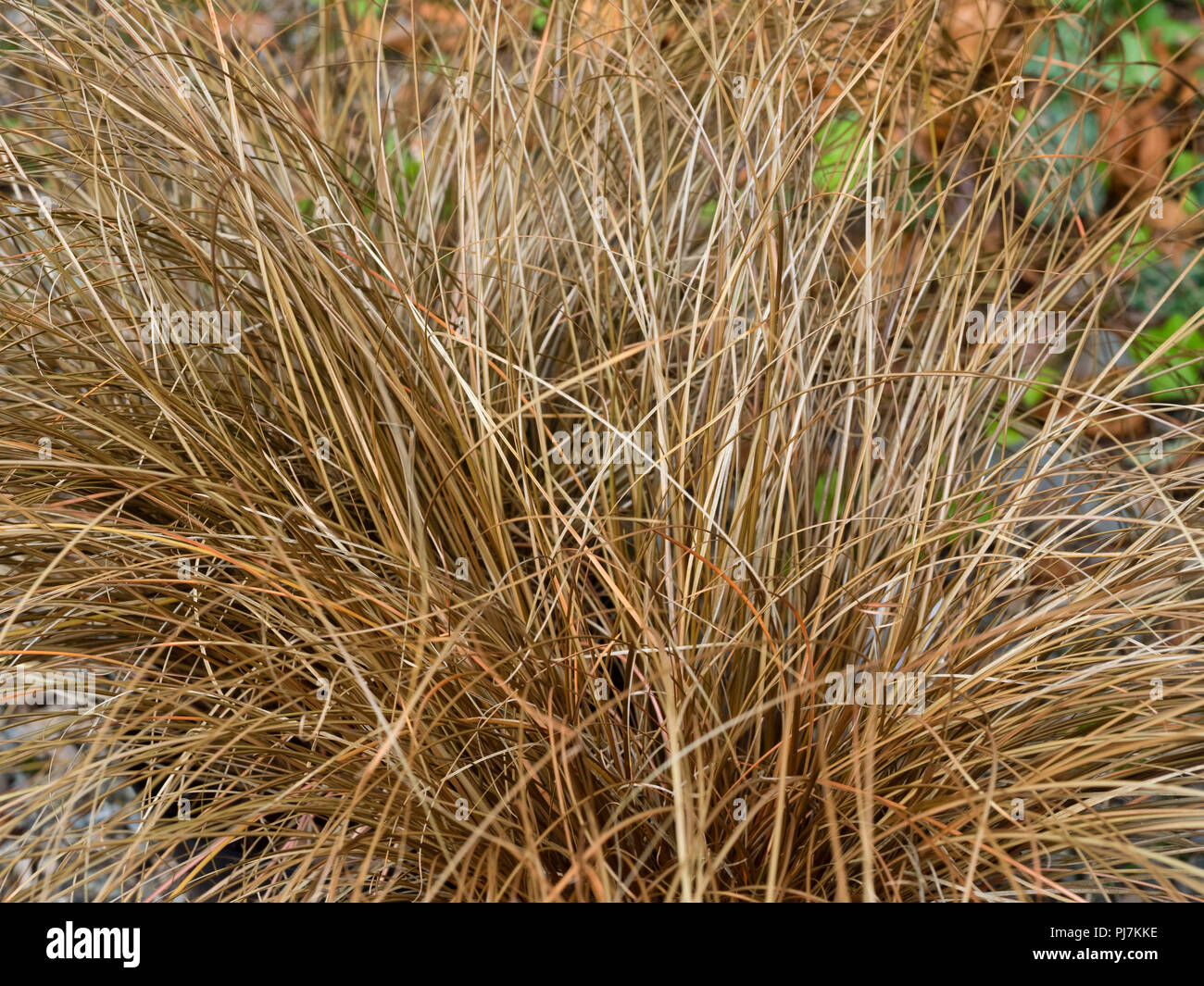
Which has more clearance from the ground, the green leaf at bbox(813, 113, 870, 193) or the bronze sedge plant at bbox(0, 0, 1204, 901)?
the green leaf at bbox(813, 113, 870, 193)

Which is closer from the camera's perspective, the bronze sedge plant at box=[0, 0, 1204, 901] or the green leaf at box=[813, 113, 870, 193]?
the bronze sedge plant at box=[0, 0, 1204, 901]

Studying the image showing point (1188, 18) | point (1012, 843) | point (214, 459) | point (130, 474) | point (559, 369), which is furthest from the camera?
point (1188, 18)

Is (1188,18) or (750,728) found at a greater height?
(1188,18)

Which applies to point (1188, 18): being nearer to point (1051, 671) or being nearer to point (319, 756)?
point (1051, 671)

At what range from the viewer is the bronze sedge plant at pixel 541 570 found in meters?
1.16

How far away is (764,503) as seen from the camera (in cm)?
153

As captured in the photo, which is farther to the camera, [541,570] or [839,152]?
[839,152]

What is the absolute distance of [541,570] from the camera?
1.27 metres

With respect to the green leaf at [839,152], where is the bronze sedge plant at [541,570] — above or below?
below

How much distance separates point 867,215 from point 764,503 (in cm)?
54

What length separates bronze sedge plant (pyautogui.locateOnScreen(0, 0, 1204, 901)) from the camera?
1158mm

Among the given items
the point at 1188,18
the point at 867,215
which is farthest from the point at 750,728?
the point at 1188,18

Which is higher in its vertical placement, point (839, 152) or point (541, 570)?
point (839, 152)

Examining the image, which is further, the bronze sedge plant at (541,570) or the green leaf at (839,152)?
the green leaf at (839,152)
